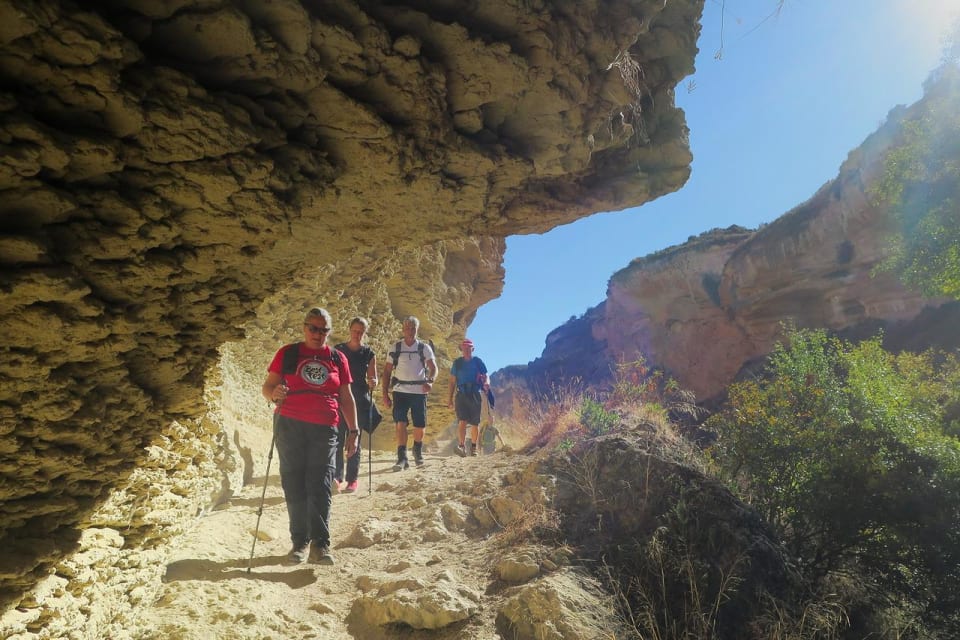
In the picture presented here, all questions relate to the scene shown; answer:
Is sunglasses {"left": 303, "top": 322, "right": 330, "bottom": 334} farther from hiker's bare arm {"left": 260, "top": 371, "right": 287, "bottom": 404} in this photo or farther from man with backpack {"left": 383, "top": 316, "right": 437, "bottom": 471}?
man with backpack {"left": 383, "top": 316, "right": 437, "bottom": 471}

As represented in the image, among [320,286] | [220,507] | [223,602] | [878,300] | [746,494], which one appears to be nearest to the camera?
[223,602]

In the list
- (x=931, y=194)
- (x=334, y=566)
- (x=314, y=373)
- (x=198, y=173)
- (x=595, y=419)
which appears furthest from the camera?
(x=931, y=194)

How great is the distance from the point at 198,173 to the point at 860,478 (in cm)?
620

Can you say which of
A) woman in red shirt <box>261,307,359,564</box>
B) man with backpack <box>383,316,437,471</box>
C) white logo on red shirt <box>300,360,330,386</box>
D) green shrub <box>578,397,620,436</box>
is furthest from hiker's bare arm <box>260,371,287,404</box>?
green shrub <box>578,397,620,436</box>

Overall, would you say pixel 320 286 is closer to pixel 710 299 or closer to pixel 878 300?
pixel 878 300

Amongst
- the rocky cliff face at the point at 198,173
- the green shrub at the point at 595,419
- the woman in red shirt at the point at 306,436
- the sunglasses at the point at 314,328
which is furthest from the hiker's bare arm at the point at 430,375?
the rocky cliff face at the point at 198,173

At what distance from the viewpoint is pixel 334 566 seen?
358 centimetres

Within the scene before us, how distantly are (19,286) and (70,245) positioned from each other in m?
0.19

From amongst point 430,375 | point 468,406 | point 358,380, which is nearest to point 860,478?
point 468,406

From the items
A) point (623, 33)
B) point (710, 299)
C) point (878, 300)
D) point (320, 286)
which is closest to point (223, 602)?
point (623, 33)

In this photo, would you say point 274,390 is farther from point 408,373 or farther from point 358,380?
point 408,373

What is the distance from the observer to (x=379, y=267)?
8172 millimetres

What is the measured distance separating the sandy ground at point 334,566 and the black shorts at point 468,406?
2.10 metres

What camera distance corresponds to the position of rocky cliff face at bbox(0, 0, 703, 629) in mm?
1485
